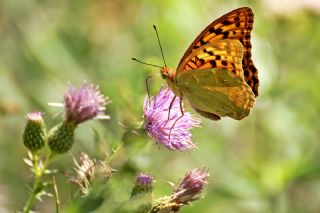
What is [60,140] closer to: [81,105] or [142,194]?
[81,105]

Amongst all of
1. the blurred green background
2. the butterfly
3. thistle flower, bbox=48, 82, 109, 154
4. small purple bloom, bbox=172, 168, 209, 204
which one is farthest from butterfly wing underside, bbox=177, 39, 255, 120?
the blurred green background

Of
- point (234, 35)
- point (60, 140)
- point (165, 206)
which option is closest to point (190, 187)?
point (165, 206)

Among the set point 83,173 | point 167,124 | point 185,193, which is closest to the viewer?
point 83,173

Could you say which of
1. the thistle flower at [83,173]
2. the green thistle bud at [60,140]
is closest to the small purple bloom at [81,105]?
the green thistle bud at [60,140]

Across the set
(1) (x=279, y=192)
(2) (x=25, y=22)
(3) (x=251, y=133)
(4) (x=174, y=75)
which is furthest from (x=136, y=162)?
(2) (x=25, y=22)

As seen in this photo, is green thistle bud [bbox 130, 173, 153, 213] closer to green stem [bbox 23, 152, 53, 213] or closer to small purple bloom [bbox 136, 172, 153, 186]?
small purple bloom [bbox 136, 172, 153, 186]

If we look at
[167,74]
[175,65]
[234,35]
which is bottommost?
[167,74]

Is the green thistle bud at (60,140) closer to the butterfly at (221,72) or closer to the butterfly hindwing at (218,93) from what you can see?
the butterfly at (221,72)
